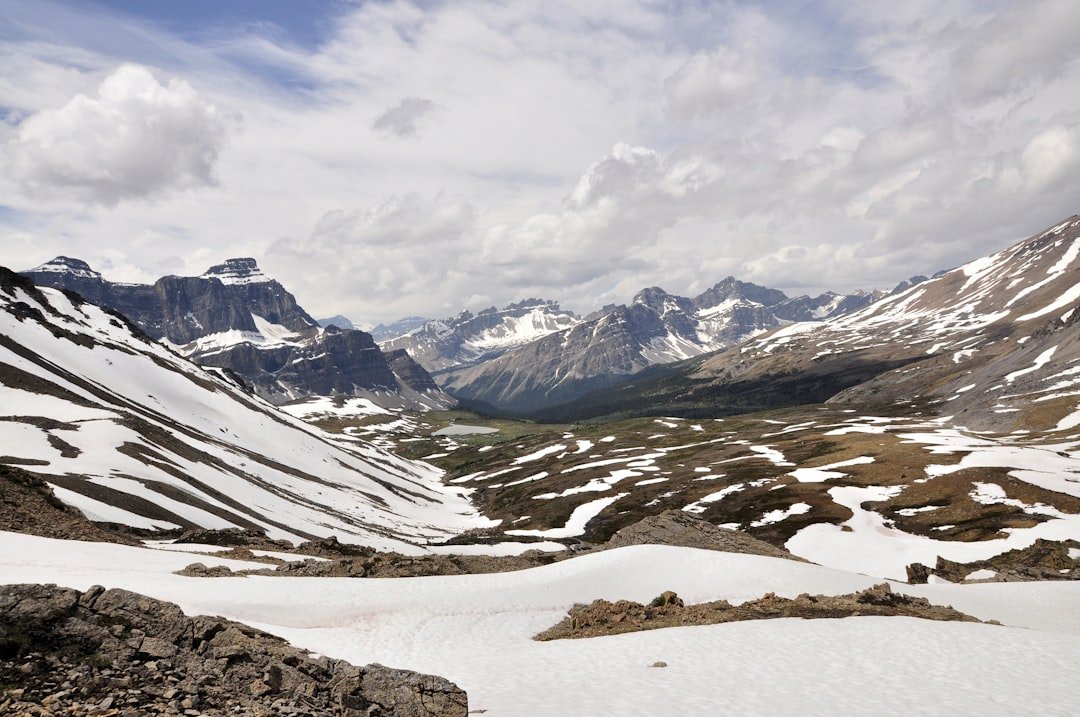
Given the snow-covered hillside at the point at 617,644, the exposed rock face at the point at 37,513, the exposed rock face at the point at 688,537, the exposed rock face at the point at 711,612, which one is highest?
the exposed rock face at the point at 37,513

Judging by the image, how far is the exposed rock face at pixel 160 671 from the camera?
13836 millimetres

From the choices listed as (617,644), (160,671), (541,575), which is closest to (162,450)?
(541,575)

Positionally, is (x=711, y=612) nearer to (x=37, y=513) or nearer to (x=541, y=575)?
(x=541, y=575)

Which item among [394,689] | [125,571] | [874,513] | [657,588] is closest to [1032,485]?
[874,513]

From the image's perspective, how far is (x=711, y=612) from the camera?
31094mm

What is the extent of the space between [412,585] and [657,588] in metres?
16.5

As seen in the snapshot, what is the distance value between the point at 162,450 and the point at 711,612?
7039 cm

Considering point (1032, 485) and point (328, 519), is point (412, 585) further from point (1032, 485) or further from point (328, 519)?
point (1032, 485)

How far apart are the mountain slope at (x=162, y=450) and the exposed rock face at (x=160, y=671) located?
35.6m

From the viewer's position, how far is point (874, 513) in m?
80.6

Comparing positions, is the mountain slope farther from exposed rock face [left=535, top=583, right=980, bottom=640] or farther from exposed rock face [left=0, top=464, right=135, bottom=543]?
exposed rock face [left=535, top=583, right=980, bottom=640]

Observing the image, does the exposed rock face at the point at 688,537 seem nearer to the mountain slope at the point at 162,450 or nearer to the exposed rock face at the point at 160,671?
the mountain slope at the point at 162,450

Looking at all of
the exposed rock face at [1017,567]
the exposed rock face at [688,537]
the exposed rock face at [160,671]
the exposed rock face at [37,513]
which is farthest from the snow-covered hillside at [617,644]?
the exposed rock face at [688,537]

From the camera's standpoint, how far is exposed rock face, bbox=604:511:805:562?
5350 centimetres
